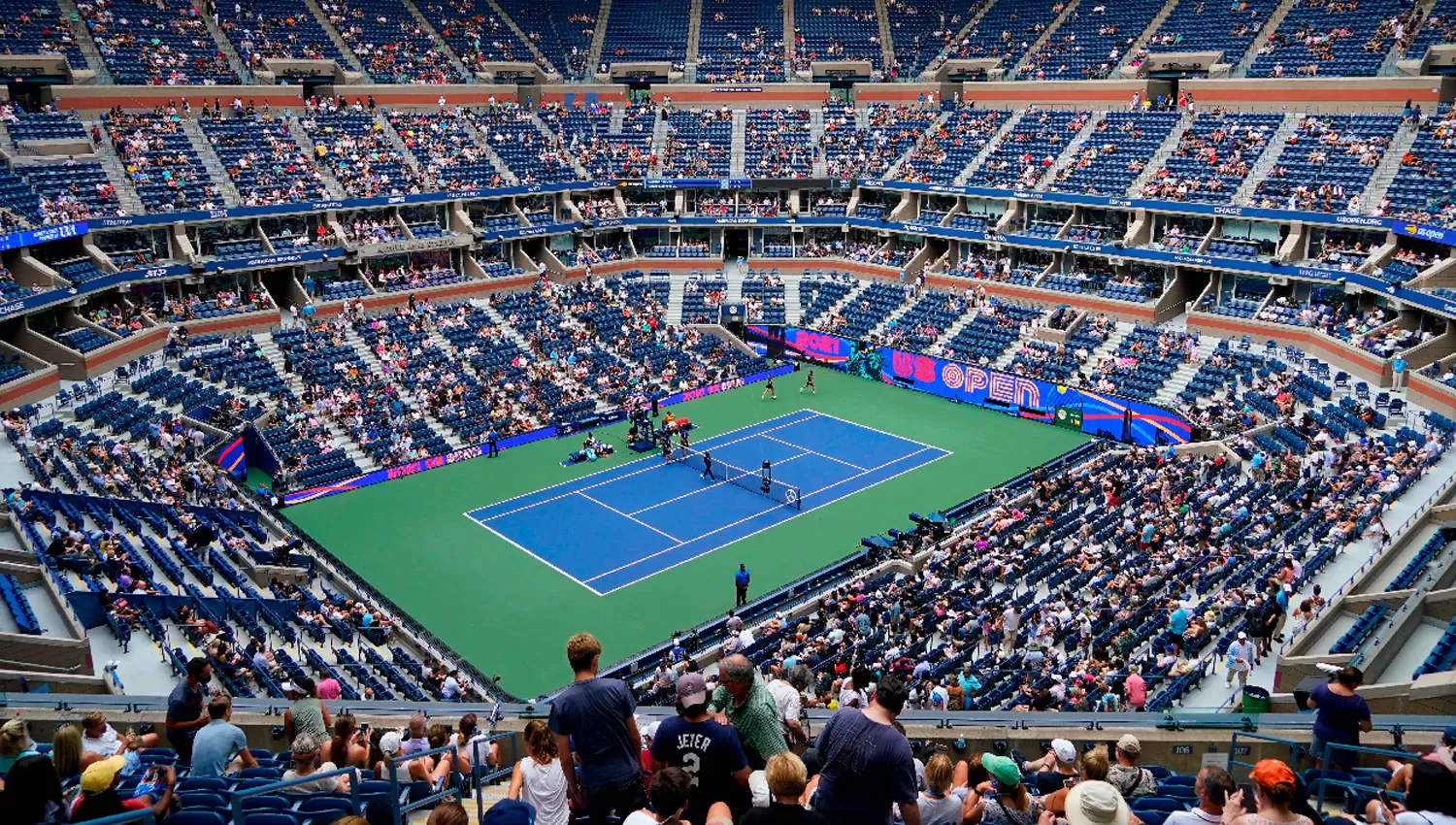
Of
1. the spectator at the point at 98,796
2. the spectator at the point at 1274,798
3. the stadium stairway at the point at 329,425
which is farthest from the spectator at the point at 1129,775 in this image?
the stadium stairway at the point at 329,425

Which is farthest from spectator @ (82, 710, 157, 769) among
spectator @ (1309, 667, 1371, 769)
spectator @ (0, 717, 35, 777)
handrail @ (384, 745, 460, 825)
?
spectator @ (1309, 667, 1371, 769)

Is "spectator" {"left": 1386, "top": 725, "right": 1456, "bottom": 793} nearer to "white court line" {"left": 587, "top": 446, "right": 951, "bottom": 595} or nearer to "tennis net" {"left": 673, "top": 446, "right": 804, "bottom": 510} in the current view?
"white court line" {"left": 587, "top": 446, "right": 951, "bottom": 595}

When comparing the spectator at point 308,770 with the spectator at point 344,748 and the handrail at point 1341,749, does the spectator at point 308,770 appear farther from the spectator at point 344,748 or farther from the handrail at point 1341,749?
the handrail at point 1341,749

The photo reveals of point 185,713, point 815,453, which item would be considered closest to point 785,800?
point 185,713

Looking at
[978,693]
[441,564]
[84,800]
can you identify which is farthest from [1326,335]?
[84,800]

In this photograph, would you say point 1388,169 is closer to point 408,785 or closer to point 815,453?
point 815,453
